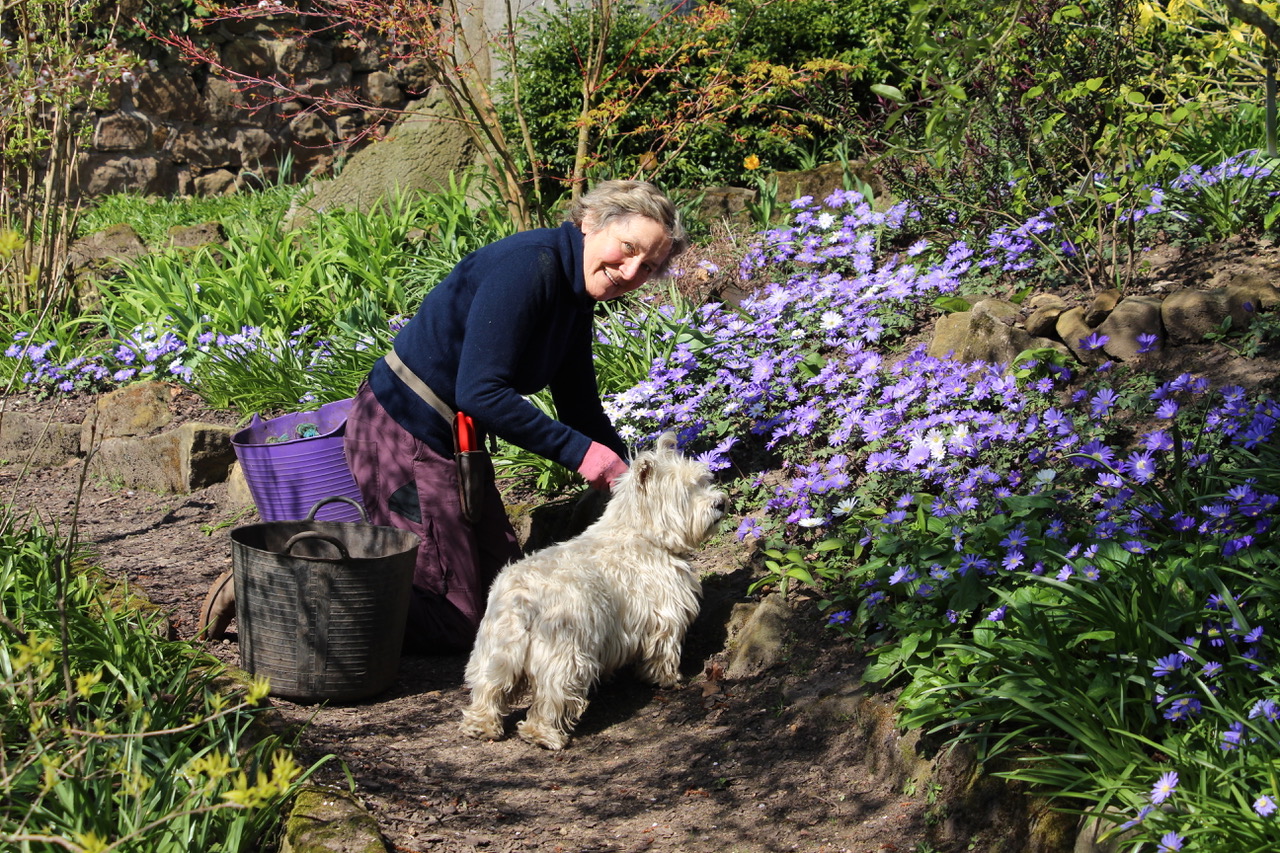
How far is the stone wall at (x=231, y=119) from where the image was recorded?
9.95 meters

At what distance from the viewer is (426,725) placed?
359 cm

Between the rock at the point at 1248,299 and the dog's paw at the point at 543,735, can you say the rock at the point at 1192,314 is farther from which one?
the dog's paw at the point at 543,735

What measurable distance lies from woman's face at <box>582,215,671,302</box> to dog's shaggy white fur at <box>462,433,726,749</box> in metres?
0.59

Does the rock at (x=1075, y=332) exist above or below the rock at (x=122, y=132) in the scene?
below

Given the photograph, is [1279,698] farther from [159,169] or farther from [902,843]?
[159,169]

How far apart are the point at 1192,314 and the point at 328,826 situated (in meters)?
3.54

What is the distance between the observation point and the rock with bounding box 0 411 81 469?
22.5ft

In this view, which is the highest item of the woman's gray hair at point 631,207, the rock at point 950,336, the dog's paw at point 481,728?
the woman's gray hair at point 631,207

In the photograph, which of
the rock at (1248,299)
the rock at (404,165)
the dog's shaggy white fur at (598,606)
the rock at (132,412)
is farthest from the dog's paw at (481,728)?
the rock at (404,165)

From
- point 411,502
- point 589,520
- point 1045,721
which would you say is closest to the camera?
point 1045,721

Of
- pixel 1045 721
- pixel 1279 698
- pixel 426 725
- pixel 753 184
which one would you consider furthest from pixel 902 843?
pixel 753 184

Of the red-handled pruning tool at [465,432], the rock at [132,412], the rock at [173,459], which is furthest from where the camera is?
the rock at [132,412]

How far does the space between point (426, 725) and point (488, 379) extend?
1.19 metres

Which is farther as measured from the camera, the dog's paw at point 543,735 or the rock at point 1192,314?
the rock at point 1192,314
